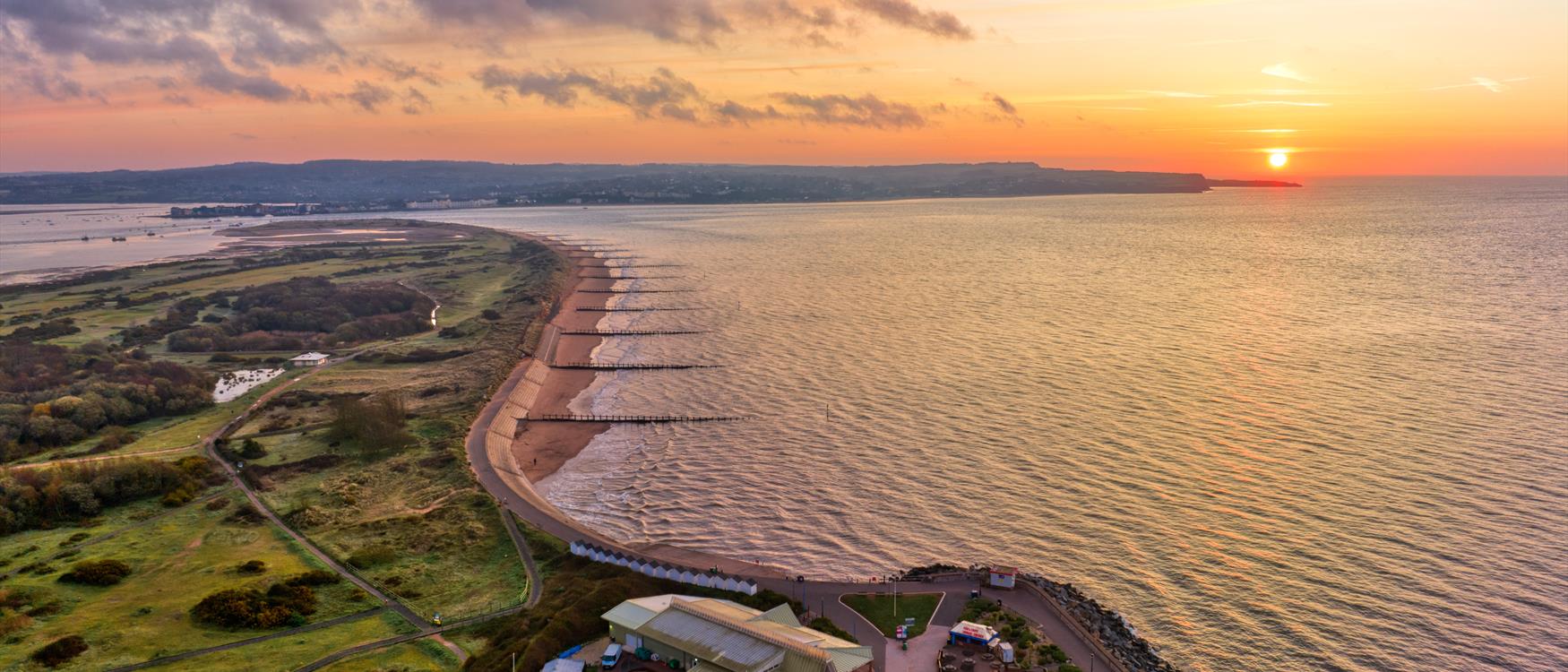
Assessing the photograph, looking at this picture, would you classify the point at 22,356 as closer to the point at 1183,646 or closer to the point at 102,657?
the point at 102,657

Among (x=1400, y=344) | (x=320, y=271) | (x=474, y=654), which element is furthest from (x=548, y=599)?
(x=320, y=271)

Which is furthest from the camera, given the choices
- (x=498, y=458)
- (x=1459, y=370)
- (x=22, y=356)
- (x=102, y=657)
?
(x=22, y=356)

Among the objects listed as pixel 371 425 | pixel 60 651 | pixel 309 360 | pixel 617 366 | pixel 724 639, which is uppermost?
pixel 371 425

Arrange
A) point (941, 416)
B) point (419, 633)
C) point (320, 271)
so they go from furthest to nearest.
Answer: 1. point (320, 271)
2. point (941, 416)
3. point (419, 633)

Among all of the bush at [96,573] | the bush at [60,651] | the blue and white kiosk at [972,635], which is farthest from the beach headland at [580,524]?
the bush at [60,651]

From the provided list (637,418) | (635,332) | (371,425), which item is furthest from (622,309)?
(371,425)

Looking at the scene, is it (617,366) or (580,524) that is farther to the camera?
(617,366)

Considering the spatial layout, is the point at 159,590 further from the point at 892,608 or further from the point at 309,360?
the point at 309,360
